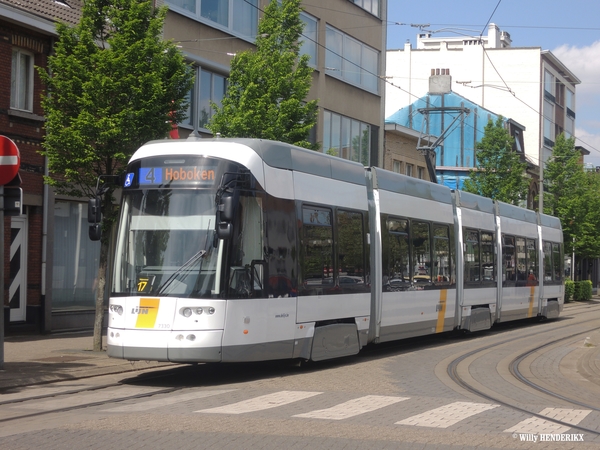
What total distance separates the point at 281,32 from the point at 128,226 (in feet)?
32.9

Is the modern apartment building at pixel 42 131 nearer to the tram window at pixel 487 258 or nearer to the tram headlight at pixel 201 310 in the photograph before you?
the tram window at pixel 487 258

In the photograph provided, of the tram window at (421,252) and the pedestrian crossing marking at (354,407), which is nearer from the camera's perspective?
the pedestrian crossing marking at (354,407)

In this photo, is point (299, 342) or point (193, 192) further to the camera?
point (299, 342)

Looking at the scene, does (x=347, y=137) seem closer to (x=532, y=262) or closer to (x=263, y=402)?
(x=532, y=262)

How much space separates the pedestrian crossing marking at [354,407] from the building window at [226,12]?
1582 cm

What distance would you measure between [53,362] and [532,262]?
50.7 ft

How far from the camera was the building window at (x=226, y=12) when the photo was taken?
80.1 feet

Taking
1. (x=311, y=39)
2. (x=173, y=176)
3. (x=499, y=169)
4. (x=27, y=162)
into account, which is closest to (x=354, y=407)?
(x=173, y=176)

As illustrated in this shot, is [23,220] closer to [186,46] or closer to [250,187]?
[186,46]

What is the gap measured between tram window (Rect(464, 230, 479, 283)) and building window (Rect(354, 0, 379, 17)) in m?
16.9

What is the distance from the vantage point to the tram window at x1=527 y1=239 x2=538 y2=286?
82.6 ft

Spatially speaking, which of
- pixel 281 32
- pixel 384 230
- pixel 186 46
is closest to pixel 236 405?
pixel 384 230

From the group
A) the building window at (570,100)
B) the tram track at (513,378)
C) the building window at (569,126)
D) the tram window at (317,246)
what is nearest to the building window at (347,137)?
the tram track at (513,378)

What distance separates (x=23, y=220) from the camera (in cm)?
1928
